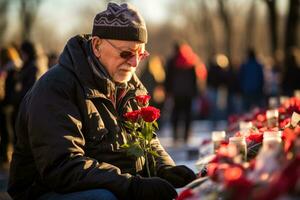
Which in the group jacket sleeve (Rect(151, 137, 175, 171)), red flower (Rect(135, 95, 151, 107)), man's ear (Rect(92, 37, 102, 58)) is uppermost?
man's ear (Rect(92, 37, 102, 58))

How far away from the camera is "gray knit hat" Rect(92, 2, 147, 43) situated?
14.7ft

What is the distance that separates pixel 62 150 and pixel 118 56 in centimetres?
65

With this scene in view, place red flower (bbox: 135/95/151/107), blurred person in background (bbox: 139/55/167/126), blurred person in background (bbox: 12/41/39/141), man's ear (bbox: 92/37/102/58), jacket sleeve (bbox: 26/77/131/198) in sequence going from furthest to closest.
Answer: blurred person in background (bbox: 139/55/167/126)
blurred person in background (bbox: 12/41/39/141)
red flower (bbox: 135/95/151/107)
man's ear (bbox: 92/37/102/58)
jacket sleeve (bbox: 26/77/131/198)

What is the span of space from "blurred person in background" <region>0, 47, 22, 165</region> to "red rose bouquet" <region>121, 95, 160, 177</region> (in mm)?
5959

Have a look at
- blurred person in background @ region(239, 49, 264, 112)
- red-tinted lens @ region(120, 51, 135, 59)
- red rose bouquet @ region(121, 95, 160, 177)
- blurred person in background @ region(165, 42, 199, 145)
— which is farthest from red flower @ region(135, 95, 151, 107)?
blurred person in background @ region(239, 49, 264, 112)

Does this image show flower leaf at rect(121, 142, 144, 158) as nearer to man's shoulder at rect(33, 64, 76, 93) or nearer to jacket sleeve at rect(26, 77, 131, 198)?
jacket sleeve at rect(26, 77, 131, 198)

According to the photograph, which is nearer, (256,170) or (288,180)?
(288,180)

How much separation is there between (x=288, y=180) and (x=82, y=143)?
6.09ft

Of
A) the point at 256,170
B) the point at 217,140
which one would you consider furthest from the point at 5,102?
the point at 256,170

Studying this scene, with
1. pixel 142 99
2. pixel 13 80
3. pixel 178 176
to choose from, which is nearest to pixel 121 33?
pixel 142 99

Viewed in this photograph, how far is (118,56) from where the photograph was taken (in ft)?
Result: 14.7

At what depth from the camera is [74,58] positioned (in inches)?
176

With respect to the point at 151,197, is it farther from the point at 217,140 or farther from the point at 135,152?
the point at 217,140

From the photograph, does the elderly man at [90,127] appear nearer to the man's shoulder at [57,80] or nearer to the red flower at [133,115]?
the man's shoulder at [57,80]
